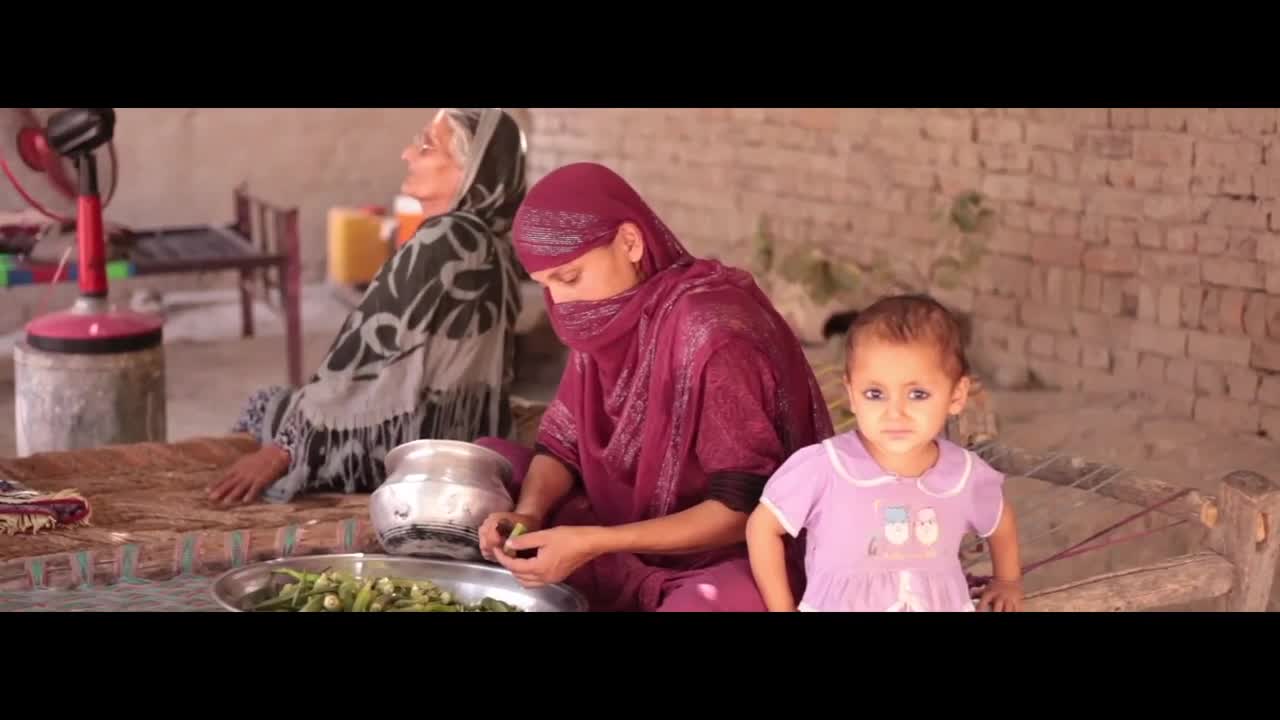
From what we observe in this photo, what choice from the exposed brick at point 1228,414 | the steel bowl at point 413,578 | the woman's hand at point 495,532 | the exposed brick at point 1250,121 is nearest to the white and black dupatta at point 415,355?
the steel bowl at point 413,578

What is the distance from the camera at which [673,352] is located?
332 cm

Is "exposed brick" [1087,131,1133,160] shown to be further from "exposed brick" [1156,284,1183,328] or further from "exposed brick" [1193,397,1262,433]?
"exposed brick" [1193,397,1262,433]

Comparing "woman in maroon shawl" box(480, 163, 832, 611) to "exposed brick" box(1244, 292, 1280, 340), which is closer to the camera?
"woman in maroon shawl" box(480, 163, 832, 611)

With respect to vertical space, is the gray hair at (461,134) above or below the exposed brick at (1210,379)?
above

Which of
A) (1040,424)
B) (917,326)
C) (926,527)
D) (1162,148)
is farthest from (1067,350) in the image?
(917,326)

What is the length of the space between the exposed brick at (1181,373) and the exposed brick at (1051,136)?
1.03 meters

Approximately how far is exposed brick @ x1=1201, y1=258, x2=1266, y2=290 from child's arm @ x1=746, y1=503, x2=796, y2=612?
3.88 metres

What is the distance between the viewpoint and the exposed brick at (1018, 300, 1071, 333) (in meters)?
7.22

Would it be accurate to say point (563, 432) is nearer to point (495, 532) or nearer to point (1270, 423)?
point (495, 532)

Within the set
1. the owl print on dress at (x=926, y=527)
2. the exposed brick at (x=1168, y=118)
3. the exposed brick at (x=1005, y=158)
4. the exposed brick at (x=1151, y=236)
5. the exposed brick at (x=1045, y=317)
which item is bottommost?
the owl print on dress at (x=926, y=527)

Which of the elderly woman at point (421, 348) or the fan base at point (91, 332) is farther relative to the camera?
the fan base at point (91, 332)

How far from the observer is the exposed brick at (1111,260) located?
270 inches

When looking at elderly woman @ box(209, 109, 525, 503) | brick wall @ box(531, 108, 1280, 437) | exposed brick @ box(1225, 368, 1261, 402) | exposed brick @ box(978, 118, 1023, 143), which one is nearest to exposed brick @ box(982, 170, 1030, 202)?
brick wall @ box(531, 108, 1280, 437)

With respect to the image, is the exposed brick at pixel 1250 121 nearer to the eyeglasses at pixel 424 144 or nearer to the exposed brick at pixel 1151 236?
the exposed brick at pixel 1151 236
